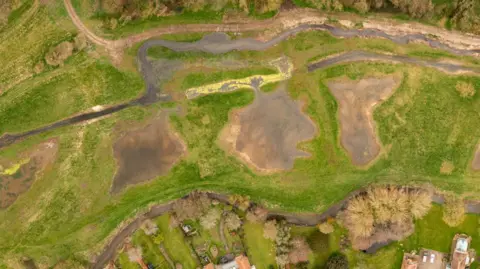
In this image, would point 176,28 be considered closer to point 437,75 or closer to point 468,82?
point 437,75

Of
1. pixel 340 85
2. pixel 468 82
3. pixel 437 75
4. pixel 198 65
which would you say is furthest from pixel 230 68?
pixel 468 82

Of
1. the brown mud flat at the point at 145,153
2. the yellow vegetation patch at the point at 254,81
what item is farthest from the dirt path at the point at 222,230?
the yellow vegetation patch at the point at 254,81

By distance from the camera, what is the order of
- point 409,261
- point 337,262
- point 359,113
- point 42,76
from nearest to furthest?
point 42,76 < point 337,262 < point 409,261 < point 359,113

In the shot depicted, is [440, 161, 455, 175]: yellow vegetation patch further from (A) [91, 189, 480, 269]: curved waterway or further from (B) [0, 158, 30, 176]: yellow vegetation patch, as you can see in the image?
(B) [0, 158, 30, 176]: yellow vegetation patch

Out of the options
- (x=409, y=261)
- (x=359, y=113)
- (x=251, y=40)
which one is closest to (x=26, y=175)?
(x=251, y=40)

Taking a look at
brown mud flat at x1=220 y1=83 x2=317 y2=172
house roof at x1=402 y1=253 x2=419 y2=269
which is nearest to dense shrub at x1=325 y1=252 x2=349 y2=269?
house roof at x1=402 y1=253 x2=419 y2=269

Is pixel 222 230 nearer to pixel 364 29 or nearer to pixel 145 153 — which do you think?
pixel 145 153

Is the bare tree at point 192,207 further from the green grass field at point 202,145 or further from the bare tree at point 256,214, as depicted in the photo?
the bare tree at point 256,214
